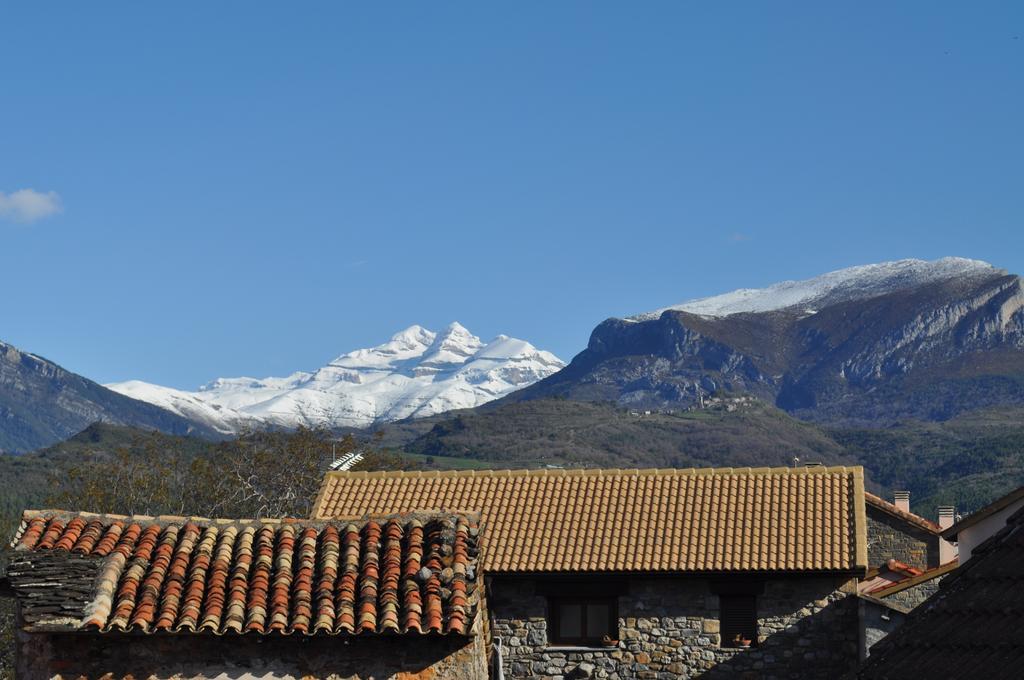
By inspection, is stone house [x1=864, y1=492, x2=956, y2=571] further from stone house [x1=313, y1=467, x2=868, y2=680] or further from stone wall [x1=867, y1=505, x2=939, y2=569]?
stone house [x1=313, y1=467, x2=868, y2=680]

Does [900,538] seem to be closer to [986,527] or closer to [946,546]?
[946,546]

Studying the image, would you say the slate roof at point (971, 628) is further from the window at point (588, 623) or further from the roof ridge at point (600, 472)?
the roof ridge at point (600, 472)

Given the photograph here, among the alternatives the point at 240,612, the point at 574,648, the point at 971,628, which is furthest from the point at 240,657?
the point at 574,648

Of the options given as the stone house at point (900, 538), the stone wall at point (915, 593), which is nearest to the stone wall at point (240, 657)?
the stone wall at point (915, 593)

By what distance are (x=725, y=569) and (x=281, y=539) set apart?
11453mm

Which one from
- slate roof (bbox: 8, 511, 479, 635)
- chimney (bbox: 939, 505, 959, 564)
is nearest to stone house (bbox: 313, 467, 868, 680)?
slate roof (bbox: 8, 511, 479, 635)

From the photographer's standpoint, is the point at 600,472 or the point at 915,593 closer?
the point at 600,472

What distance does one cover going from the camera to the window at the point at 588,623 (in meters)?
25.9

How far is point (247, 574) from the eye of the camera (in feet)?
49.2

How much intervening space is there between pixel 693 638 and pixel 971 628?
643 inches

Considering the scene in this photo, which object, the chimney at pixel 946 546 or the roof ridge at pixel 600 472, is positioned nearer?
the roof ridge at pixel 600 472

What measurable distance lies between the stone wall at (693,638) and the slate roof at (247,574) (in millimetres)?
10415

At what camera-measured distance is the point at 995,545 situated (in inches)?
406

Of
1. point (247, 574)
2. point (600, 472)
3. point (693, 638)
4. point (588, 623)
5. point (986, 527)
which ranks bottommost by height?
point (693, 638)
